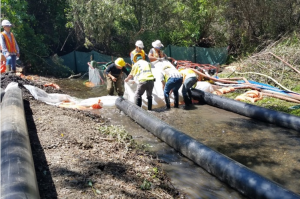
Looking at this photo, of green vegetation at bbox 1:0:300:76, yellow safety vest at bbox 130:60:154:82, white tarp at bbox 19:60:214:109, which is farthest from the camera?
green vegetation at bbox 1:0:300:76

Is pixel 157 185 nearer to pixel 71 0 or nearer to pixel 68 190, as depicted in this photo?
pixel 68 190

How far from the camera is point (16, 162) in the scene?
2.92 metres

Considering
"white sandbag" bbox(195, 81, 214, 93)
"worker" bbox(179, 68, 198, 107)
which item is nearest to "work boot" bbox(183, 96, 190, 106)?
"worker" bbox(179, 68, 198, 107)

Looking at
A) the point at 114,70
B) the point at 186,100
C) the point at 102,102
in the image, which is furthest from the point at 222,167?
the point at 114,70

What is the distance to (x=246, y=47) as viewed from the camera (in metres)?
16.0

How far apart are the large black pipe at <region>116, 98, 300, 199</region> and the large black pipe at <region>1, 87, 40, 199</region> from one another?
7.19 feet

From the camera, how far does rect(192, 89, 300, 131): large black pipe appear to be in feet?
19.2

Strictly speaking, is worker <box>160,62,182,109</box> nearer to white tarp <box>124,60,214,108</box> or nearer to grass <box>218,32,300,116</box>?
white tarp <box>124,60,214,108</box>

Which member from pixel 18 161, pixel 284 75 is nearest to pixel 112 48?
pixel 284 75

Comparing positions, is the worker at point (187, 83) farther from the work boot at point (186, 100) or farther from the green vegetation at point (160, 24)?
the green vegetation at point (160, 24)

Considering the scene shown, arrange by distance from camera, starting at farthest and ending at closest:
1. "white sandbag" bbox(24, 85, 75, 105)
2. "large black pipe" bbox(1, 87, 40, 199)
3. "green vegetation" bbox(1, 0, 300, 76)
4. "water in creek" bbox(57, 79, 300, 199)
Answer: "green vegetation" bbox(1, 0, 300, 76)
"white sandbag" bbox(24, 85, 75, 105)
"water in creek" bbox(57, 79, 300, 199)
"large black pipe" bbox(1, 87, 40, 199)

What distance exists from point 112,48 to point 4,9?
6.09 m

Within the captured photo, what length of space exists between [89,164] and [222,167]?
1660 millimetres

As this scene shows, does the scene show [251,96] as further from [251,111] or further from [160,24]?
[160,24]
